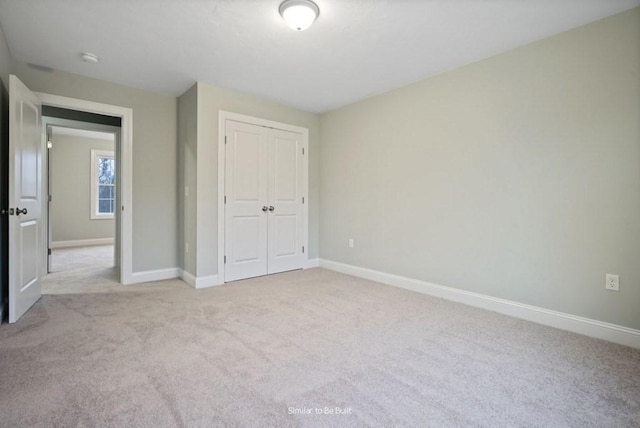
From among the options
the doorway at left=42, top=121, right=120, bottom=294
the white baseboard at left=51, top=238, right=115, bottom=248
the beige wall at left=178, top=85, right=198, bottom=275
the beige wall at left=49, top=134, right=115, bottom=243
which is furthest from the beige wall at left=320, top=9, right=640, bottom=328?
the beige wall at left=49, top=134, right=115, bottom=243

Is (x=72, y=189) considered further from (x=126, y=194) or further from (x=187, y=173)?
(x=187, y=173)

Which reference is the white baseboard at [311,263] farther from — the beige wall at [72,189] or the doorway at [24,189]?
the beige wall at [72,189]

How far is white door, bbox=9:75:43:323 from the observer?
2.54 meters

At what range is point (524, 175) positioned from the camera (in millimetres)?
2740

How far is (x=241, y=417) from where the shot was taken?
56.9 inches

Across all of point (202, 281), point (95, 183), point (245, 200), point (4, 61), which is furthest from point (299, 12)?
point (95, 183)

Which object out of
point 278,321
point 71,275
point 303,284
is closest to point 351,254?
point 303,284

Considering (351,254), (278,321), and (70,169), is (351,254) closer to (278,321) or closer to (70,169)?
(278,321)

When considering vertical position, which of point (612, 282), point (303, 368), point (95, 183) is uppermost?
point (95, 183)

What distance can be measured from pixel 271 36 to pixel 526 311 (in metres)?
3.23

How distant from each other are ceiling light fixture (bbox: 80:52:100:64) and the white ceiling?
7 cm

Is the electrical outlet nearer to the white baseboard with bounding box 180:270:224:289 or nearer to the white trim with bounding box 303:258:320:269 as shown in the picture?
the white trim with bounding box 303:258:320:269

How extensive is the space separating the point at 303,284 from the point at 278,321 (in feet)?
4.09

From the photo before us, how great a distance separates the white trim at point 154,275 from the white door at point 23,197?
90 cm
